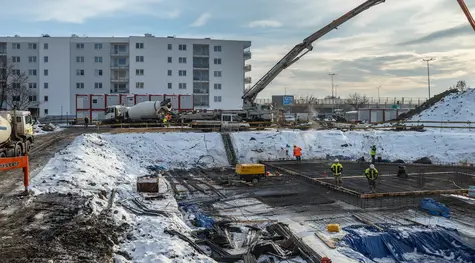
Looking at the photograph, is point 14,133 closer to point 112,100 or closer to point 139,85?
point 112,100

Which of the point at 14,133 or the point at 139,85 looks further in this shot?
the point at 139,85

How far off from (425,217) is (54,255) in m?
13.0

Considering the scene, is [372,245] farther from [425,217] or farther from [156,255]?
[156,255]

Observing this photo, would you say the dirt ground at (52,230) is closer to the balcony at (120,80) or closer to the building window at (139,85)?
the building window at (139,85)

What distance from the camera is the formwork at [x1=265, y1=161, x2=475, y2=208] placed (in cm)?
1756

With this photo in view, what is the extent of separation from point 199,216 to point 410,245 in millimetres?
7230

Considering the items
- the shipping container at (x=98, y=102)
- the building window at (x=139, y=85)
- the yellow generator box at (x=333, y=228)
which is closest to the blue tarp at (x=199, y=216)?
the yellow generator box at (x=333, y=228)

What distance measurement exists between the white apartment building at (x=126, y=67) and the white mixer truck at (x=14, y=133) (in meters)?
46.6

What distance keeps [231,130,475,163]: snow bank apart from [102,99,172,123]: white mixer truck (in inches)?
397

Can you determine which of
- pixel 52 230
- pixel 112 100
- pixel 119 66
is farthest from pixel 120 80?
pixel 52 230

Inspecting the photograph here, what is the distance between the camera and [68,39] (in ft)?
223

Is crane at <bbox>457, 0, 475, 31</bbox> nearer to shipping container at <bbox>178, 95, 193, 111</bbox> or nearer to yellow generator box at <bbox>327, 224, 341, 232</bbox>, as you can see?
yellow generator box at <bbox>327, 224, 341, 232</bbox>

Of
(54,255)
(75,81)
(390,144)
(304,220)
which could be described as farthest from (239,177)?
(75,81)

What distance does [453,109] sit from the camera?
1868 inches
